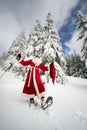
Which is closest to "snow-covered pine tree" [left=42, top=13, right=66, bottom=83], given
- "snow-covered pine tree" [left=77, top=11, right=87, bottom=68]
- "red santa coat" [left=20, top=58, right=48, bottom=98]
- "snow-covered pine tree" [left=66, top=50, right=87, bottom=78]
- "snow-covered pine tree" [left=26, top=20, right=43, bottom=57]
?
"snow-covered pine tree" [left=26, top=20, right=43, bottom=57]

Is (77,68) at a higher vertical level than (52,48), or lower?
higher

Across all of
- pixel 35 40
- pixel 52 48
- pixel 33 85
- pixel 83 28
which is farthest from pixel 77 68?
pixel 33 85

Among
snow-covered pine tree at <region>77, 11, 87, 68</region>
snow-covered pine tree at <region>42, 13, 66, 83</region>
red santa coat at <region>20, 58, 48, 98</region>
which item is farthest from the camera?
snow-covered pine tree at <region>77, 11, 87, 68</region>

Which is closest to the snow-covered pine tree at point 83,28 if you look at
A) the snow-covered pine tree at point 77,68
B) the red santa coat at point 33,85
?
the red santa coat at point 33,85

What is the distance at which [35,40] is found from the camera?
18000mm

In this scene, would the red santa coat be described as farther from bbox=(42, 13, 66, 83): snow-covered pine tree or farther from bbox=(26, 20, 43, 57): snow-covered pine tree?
bbox=(26, 20, 43, 57): snow-covered pine tree

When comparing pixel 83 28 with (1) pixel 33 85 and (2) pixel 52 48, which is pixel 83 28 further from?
(1) pixel 33 85

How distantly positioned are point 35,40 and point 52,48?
A: 396 cm

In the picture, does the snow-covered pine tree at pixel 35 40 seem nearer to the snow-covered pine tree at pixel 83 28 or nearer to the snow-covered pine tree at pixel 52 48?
the snow-covered pine tree at pixel 52 48

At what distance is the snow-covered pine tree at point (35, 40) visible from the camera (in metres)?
16.6

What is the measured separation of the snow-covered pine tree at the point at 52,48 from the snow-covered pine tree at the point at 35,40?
1256 millimetres

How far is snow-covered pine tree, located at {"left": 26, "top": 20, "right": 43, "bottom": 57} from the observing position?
16.6 meters

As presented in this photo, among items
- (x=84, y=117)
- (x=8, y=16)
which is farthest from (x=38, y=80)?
(x=8, y=16)

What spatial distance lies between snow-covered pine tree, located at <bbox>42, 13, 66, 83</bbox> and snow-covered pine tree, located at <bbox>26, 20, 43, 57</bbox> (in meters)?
1.26
